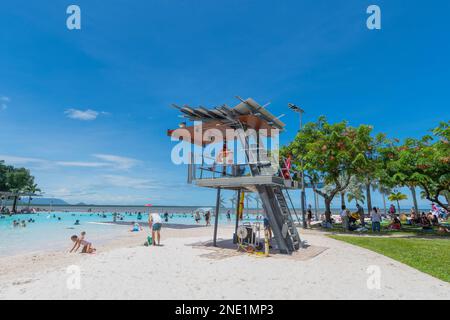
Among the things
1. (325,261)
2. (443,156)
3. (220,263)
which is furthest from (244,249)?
(443,156)

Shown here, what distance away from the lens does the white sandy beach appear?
20.2ft

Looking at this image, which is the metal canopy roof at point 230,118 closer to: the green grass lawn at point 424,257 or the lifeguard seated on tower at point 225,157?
the lifeguard seated on tower at point 225,157

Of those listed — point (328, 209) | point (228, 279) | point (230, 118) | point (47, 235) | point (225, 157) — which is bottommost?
point (47, 235)

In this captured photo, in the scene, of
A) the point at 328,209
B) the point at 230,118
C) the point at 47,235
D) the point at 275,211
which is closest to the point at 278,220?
the point at 275,211

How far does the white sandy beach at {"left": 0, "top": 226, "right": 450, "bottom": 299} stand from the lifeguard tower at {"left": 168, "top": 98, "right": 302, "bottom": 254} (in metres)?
2.08

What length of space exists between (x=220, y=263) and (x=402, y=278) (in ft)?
18.8

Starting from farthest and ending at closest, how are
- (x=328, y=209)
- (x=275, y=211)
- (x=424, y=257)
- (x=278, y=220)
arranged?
(x=328, y=209) → (x=275, y=211) → (x=278, y=220) → (x=424, y=257)

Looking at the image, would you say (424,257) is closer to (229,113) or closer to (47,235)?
(229,113)

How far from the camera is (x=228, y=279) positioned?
746 cm

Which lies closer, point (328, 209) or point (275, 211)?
point (275, 211)

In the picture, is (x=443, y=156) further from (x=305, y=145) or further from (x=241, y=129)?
(x=241, y=129)

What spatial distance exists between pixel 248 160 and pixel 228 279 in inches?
234

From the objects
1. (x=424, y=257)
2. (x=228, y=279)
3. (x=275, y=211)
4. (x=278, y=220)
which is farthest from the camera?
(x=275, y=211)
